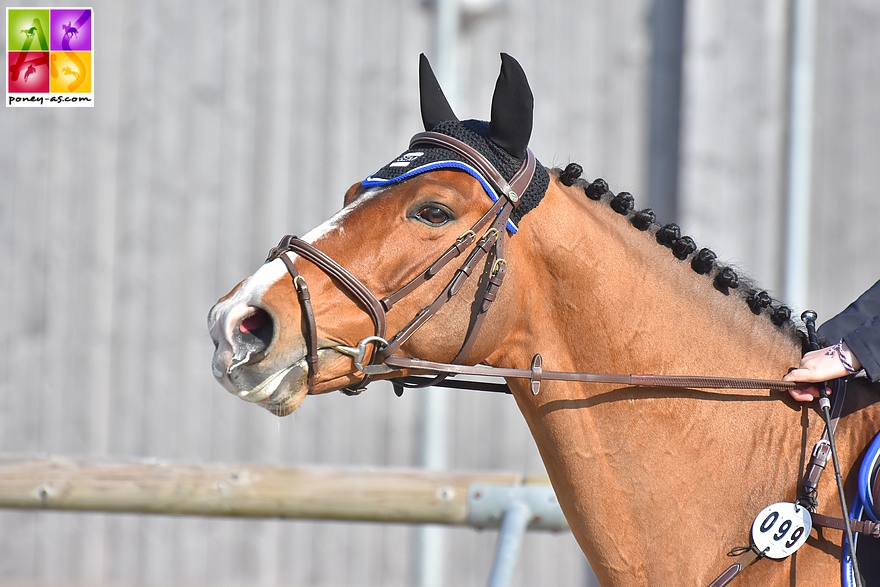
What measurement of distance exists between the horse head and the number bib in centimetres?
85

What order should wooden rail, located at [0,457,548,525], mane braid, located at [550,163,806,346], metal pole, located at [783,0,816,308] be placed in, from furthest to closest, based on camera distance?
metal pole, located at [783,0,816,308], wooden rail, located at [0,457,548,525], mane braid, located at [550,163,806,346]

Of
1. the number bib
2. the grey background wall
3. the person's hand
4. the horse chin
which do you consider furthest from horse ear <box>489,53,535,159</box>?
the grey background wall

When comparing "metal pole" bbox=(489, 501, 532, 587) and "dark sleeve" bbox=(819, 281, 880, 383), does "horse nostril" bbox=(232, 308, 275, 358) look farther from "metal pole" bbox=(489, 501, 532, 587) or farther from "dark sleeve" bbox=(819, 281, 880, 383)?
"metal pole" bbox=(489, 501, 532, 587)

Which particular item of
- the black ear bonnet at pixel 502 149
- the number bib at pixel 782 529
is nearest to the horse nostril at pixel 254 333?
the black ear bonnet at pixel 502 149

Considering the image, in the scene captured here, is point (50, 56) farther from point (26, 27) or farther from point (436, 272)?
point (436, 272)

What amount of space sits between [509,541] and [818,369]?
176 centimetres

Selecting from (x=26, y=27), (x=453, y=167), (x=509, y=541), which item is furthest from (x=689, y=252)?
(x=26, y=27)

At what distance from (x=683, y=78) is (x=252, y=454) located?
164 inches

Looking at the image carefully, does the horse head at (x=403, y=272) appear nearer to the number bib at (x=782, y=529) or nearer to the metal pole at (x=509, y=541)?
the number bib at (x=782, y=529)

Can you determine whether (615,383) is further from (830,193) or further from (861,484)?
(830,193)

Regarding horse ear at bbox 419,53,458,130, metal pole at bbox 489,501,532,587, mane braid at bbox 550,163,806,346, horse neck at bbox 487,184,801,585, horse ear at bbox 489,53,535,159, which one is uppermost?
horse ear at bbox 419,53,458,130

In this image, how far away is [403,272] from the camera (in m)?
2.15

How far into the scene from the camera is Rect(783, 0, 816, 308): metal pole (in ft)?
18.2

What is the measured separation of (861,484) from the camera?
6.67ft
